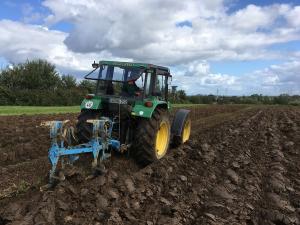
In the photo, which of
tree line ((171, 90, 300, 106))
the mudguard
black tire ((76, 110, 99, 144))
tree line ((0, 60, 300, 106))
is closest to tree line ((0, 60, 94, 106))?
tree line ((0, 60, 300, 106))

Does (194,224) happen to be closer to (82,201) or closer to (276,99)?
(82,201)

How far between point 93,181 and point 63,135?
92cm

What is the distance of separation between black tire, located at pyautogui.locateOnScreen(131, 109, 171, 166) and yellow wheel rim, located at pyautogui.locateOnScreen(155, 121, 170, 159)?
69 cm

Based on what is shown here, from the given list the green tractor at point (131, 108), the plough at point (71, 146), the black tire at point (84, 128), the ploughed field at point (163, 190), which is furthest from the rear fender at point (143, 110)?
the ploughed field at point (163, 190)

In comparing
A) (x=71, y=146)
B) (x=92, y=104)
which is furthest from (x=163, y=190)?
(x=92, y=104)

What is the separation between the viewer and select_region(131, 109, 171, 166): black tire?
8.95 metres

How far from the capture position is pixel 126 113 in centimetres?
927

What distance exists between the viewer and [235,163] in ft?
32.6

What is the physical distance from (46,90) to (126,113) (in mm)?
36520

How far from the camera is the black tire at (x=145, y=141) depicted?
29.4 ft

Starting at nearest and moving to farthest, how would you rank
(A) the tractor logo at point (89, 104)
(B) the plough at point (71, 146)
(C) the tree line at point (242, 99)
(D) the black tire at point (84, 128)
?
(B) the plough at point (71, 146)
(D) the black tire at point (84, 128)
(A) the tractor logo at point (89, 104)
(C) the tree line at point (242, 99)

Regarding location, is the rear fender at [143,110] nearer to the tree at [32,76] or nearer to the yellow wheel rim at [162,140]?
the yellow wheel rim at [162,140]

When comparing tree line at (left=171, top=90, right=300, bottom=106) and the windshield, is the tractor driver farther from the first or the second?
tree line at (left=171, top=90, right=300, bottom=106)

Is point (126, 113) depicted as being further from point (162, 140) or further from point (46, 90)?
point (46, 90)
